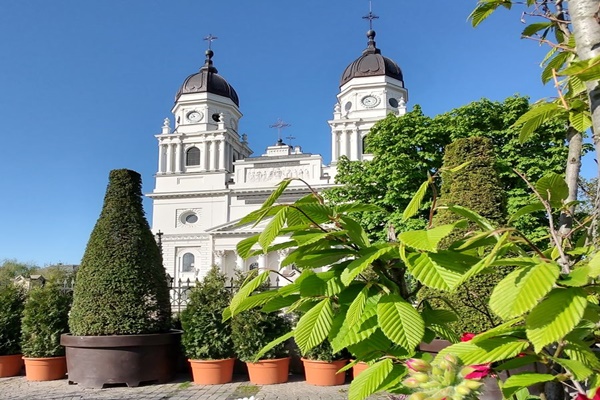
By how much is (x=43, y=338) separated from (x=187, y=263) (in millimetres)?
38235

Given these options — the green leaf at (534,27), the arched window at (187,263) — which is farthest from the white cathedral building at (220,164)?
the green leaf at (534,27)

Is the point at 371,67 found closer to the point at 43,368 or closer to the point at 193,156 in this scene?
the point at 193,156

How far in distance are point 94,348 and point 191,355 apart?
5.13ft

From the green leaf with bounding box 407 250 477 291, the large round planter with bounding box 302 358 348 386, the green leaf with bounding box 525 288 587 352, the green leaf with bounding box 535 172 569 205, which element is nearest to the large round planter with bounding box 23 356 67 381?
the large round planter with bounding box 302 358 348 386

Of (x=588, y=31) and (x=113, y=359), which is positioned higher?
(x=588, y=31)

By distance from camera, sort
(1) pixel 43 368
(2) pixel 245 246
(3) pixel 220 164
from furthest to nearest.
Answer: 1. (3) pixel 220 164
2. (1) pixel 43 368
3. (2) pixel 245 246

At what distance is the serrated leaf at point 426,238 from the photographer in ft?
3.59

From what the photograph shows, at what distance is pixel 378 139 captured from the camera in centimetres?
2419

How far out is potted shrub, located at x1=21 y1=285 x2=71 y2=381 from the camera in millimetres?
8250

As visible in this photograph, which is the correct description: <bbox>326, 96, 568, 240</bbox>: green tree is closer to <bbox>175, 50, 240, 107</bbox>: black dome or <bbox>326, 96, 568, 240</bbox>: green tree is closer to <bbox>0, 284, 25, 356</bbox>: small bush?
<bbox>0, 284, 25, 356</bbox>: small bush

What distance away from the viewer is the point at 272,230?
1.30m

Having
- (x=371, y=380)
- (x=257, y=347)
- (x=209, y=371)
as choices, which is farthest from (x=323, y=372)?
(x=371, y=380)

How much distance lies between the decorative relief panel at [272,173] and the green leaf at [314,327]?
1644 inches

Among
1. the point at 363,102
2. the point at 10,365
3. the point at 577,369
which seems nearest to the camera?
the point at 577,369
